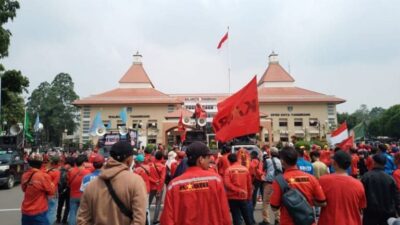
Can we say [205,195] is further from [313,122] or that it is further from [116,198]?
[313,122]

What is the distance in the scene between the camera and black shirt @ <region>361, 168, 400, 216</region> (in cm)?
508

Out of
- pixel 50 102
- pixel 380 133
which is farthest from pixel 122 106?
pixel 380 133

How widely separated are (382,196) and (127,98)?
56.1m

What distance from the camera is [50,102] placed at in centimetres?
6669

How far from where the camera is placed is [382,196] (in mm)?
5098

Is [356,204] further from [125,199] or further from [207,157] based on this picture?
[125,199]

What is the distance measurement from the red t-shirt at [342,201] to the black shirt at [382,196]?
1.13 meters

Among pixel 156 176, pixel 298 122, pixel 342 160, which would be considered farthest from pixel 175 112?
pixel 342 160

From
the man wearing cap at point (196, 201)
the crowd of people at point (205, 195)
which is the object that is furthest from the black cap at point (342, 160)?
the man wearing cap at point (196, 201)

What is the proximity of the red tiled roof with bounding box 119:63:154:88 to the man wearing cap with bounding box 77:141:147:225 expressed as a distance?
6249cm

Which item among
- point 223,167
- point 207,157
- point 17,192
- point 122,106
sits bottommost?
point 17,192

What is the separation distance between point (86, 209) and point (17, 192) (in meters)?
13.2

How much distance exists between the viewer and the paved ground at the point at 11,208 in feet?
29.8

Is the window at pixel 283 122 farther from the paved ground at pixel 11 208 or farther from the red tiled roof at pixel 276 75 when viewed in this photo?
the paved ground at pixel 11 208
